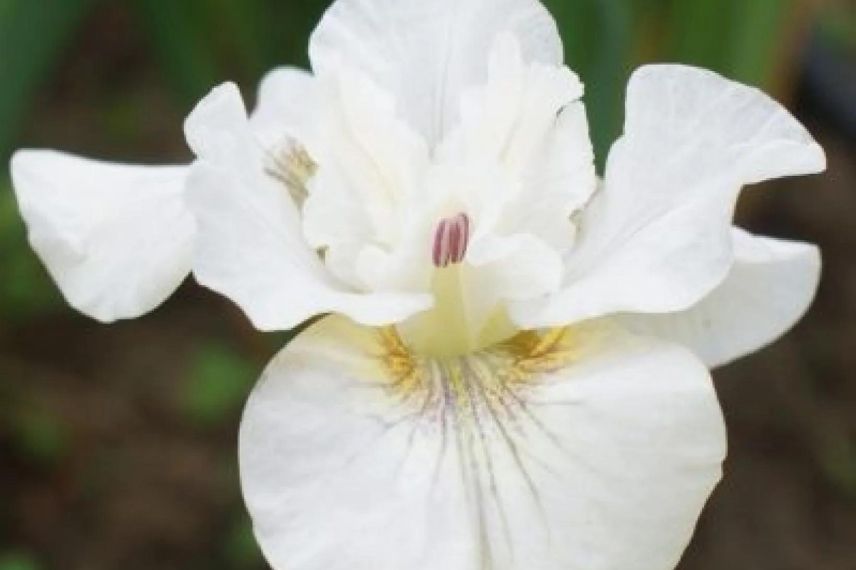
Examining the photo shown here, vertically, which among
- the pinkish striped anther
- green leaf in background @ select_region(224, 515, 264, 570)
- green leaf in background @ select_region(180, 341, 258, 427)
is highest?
the pinkish striped anther

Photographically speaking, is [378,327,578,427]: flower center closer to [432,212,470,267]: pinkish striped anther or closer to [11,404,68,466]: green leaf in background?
[432,212,470,267]: pinkish striped anther

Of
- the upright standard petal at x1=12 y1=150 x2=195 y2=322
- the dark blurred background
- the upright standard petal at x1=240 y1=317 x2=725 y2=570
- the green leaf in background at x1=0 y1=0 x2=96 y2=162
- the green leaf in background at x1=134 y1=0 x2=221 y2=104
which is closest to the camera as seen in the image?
the upright standard petal at x1=240 y1=317 x2=725 y2=570

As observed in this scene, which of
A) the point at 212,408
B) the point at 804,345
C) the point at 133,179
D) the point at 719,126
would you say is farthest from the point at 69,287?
the point at 804,345

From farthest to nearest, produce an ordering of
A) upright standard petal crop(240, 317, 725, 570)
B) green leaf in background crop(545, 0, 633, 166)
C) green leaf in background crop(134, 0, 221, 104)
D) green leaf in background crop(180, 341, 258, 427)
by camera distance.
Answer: green leaf in background crop(180, 341, 258, 427) → green leaf in background crop(134, 0, 221, 104) → green leaf in background crop(545, 0, 633, 166) → upright standard petal crop(240, 317, 725, 570)

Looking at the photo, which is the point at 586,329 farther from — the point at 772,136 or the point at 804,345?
the point at 804,345

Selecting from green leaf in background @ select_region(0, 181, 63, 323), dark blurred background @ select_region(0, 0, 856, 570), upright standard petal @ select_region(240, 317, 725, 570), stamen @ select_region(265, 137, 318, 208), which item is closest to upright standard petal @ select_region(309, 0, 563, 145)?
stamen @ select_region(265, 137, 318, 208)

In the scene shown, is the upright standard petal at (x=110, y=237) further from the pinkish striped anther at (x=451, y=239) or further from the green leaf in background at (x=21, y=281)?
the green leaf in background at (x=21, y=281)

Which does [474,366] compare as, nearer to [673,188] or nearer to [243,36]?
[673,188]

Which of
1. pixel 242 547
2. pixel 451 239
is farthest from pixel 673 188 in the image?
pixel 242 547
